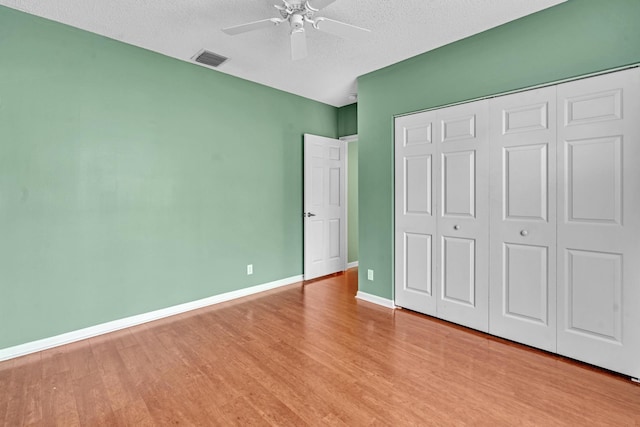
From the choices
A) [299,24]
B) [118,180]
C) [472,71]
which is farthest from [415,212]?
[118,180]

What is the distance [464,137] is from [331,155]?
229 cm

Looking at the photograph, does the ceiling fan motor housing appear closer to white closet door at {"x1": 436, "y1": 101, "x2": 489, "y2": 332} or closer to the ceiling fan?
the ceiling fan

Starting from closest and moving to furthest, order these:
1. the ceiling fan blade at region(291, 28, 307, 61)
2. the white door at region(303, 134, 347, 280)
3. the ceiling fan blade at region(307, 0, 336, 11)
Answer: the ceiling fan blade at region(307, 0, 336, 11), the ceiling fan blade at region(291, 28, 307, 61), the white door at region(303, 134, 347, 280)

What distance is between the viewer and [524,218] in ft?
8.34

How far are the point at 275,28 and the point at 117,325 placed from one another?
3.09 m

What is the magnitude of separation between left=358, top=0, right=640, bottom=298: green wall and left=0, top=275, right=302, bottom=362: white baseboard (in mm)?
1568

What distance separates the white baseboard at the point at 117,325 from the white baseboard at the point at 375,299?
1238 millimetres

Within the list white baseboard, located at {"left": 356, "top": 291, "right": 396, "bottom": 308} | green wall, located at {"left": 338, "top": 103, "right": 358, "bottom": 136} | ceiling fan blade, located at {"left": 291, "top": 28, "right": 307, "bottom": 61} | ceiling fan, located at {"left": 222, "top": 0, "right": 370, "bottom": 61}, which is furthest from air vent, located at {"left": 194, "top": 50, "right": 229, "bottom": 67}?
white baseboard, located at {"left": 356, "top": 291, "right": 396, "bottom": 308}

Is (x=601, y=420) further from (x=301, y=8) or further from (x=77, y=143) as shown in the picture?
(x=77, y=143)

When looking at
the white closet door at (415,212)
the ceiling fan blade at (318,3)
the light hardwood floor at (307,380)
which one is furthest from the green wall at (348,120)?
the light hardwood floor at (307,380)

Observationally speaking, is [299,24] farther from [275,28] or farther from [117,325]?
[117,325]

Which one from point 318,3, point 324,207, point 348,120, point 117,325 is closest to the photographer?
point 318,3

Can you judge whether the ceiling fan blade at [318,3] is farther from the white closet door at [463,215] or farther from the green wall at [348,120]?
the green wall at [348,120]

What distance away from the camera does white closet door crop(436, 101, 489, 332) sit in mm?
2783
